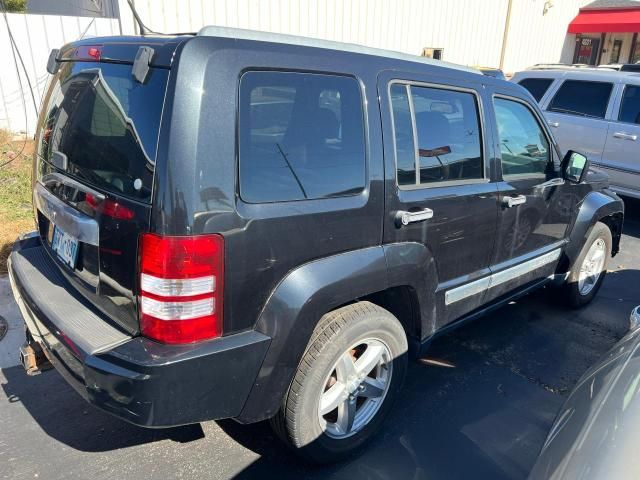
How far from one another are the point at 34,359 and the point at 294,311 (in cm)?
136

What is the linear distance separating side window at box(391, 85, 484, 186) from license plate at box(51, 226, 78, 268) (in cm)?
155

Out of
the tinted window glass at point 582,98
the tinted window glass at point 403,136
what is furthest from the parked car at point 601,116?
the tinted window glass at point 403,136

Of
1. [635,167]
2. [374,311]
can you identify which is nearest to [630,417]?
[374,311]

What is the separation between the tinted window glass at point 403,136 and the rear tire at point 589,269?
2355 mm

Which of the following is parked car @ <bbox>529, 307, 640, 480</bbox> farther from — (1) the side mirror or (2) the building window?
(2) the building window

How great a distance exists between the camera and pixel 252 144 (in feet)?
6.44

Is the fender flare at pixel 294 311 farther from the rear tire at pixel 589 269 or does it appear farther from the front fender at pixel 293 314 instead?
the rear tire at pixel 589 269

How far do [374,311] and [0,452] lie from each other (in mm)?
2046

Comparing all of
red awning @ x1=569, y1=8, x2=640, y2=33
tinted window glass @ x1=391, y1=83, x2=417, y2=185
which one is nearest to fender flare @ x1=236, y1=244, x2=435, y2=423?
tinted window glass @ x1=391, y1=83, x2=417, y2=185

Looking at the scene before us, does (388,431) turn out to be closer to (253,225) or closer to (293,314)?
(293,314)

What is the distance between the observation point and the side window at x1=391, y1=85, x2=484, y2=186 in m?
2.56

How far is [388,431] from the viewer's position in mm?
2873

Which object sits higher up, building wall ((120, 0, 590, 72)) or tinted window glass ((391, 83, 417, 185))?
building wall ((120, 0, 590, 72))

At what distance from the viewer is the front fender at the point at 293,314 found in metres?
2.05
